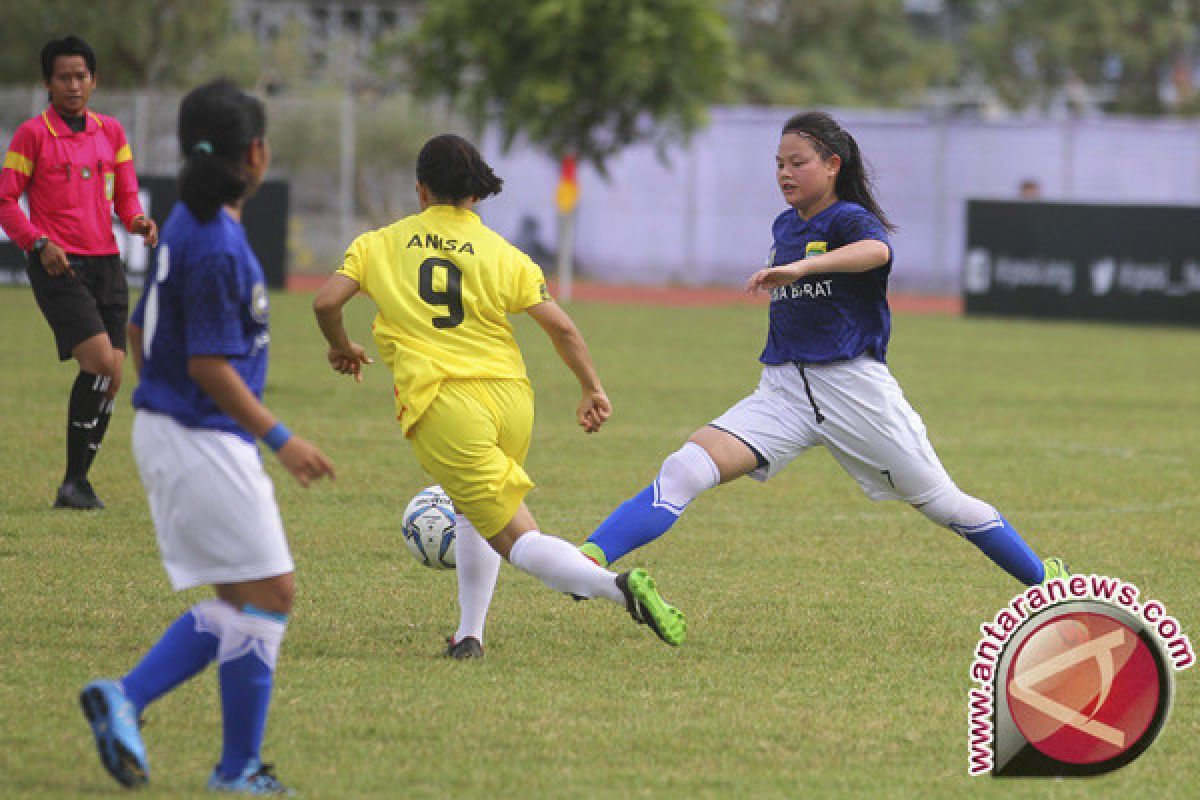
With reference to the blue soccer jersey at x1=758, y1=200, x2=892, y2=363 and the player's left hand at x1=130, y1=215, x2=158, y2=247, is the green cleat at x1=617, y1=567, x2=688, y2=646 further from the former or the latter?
the player's left hand at x1=130, y1=215, x2=158, y2=247

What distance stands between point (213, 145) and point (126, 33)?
33.4 metres

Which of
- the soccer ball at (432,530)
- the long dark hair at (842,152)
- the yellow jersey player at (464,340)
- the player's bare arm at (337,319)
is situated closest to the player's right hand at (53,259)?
Result: the soccer ball at (432,530)

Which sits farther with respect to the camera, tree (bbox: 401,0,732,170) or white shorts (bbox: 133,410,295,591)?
tree (bbox: 401,0,732,170)

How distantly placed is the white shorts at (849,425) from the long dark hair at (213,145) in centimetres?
258

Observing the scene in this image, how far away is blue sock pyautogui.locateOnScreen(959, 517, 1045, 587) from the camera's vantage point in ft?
21.6

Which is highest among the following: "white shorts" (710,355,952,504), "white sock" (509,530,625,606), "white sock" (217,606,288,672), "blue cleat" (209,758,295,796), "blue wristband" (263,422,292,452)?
"blue wristband" (263,422,292,452)

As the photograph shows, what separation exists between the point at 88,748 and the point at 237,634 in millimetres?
751

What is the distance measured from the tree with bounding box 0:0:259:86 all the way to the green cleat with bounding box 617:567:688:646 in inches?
1242

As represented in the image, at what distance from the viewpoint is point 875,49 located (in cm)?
4878

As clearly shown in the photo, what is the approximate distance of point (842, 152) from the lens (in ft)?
21.4

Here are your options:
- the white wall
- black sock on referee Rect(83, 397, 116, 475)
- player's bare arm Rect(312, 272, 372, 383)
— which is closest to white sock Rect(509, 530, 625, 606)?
player's bare arm Rect(312, 272, 372, 383)

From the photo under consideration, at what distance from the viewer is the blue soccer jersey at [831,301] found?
645cm

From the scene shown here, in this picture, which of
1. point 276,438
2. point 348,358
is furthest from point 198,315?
point 348,358

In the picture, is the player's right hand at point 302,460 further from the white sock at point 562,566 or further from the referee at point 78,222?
the referee at point 78,222
